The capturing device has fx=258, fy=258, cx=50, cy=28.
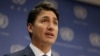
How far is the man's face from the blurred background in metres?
1.65

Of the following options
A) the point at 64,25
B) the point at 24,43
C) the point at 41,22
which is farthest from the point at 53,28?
the point at 64,25

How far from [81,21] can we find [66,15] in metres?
0.24

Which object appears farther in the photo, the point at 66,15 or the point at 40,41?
the point at 66,15

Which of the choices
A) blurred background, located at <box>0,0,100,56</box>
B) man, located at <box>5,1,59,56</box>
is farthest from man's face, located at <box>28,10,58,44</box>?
blurred background, located at <box>0,0,100,56</box>

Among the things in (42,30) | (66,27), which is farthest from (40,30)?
(66,27)

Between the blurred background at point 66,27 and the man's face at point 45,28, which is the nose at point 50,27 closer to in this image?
the man's face at point 45,28

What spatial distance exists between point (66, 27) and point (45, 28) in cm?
214

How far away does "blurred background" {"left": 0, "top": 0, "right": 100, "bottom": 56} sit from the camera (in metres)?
2.96

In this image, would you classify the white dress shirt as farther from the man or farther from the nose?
the nose

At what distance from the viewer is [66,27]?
11.2 feet

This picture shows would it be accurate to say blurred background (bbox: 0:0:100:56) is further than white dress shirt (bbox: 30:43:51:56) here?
Yes

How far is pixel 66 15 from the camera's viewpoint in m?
3.44

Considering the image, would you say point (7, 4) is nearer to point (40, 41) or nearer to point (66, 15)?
point (66, 15)

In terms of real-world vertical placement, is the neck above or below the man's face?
below
